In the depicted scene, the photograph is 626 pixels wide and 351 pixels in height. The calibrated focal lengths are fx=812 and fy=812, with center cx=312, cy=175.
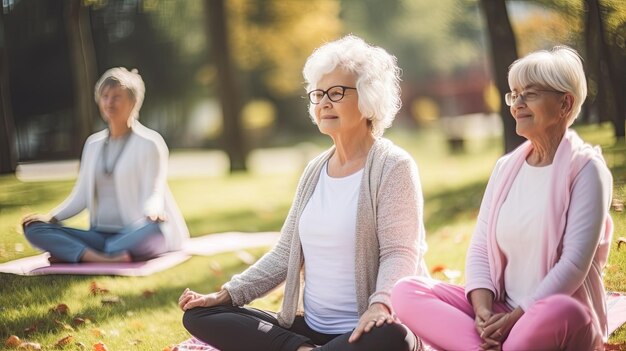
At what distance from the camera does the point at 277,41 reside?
19.8m

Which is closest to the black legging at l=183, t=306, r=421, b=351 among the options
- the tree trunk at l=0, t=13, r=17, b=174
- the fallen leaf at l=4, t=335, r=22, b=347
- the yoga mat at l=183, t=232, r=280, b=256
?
the fallen leaf at l=4, t=335, r=22, b=347

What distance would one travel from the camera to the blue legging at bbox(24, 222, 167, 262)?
601cm

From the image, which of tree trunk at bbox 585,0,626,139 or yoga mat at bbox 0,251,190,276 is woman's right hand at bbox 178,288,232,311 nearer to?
yoga mat at bbox 0,251,190,276

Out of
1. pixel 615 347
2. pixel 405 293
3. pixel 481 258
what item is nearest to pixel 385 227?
pixel 405 293

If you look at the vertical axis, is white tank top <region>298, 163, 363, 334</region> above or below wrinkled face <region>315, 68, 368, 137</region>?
below

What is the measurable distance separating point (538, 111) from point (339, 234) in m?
0.97

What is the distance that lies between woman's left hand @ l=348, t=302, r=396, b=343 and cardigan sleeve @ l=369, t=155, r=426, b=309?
0.48ft

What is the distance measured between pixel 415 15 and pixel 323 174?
1202 inches

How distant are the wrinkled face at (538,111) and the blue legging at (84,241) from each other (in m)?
3.52

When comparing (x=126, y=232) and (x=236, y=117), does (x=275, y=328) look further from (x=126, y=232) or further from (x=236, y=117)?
(x=236, y=117)

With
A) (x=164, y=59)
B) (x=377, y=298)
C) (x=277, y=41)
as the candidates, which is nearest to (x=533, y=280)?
(x=377, y=298)

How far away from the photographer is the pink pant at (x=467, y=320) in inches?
113

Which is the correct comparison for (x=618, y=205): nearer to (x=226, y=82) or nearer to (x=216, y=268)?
(x=216, y=268)

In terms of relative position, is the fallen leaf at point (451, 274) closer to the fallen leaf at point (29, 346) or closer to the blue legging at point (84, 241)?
the blue legging at point (84, 241)
